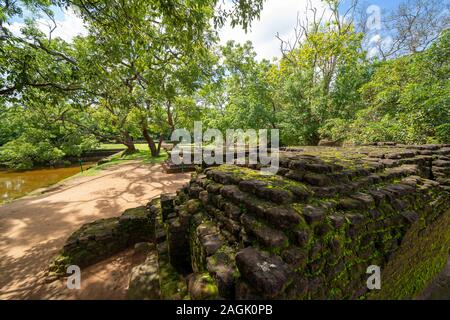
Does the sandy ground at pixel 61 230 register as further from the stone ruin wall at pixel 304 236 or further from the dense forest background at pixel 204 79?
the dense forest background at pixel 204 79

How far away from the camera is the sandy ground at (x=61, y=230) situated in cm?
282

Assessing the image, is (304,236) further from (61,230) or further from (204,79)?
(204,79)

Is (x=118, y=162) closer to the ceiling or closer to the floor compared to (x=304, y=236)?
closer to the floor

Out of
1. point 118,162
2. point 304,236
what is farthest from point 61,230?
point 118,162

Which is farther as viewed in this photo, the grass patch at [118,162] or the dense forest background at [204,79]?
the grass patch at [118,162]

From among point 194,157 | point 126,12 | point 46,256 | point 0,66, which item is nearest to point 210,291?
point 46,256

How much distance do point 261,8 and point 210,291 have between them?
447 centimetres

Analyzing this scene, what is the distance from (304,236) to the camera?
1422 mm

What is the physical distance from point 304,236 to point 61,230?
5844 mm

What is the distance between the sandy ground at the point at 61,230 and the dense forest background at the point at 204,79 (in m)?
3.16

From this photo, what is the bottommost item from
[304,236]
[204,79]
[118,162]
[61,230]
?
[61,230]

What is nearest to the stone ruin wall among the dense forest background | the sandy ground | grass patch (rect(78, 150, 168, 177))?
the sandy ground

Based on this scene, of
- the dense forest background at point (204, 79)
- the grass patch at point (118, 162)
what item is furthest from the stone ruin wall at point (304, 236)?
the grass patch at point (118, 162)

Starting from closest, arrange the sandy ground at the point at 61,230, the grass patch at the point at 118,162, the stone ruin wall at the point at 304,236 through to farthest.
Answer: the stone ruin wall at the point at 304,236, the sandy ground at the point at 61,230, the grass patch at the point at 118,162
